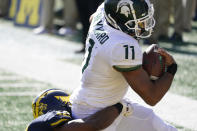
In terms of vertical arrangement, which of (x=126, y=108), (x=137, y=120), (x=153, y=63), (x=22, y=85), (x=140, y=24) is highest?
(x=140, y=24)

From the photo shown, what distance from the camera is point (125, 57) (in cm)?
379

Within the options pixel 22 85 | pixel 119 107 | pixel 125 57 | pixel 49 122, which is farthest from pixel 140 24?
pixel 22 85

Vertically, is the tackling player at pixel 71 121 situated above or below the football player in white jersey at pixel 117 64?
below

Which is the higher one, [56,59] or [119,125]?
[119,125]

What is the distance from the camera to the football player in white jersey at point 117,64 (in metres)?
3.82

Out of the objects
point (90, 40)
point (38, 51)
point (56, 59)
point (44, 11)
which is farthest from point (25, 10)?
point (90, 40)

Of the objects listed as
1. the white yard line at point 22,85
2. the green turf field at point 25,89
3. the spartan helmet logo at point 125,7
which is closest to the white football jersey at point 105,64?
the spartan helmet logo at point 125,7

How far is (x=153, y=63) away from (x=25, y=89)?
11.2 feet

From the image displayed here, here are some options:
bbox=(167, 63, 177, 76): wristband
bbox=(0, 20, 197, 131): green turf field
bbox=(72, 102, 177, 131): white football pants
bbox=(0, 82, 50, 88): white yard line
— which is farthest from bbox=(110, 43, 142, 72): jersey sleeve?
bbox=(0, 82, 50, 88): white yard line

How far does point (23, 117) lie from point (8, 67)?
124 inches

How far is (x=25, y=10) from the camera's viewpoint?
1424 cm

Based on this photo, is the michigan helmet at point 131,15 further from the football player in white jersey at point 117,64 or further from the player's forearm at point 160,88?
the player's forearm at point 160,88

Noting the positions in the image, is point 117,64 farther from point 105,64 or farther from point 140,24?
point 140,24

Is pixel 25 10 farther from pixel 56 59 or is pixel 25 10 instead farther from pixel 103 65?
pixel 103 65
